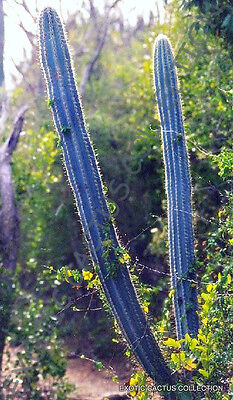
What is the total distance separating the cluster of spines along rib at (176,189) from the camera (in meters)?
4.44

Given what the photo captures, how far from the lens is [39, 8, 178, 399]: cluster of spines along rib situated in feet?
12.8

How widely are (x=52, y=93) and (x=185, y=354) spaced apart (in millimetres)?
1900

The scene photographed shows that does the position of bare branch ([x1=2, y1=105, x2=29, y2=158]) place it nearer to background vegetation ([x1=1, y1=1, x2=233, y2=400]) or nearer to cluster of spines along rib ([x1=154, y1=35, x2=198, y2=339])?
background vegetation ([x1=1, y1=1, x2=233, y2=400])

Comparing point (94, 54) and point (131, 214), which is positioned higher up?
point (94, 54)

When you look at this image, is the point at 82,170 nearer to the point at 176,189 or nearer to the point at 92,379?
the point at 176,189

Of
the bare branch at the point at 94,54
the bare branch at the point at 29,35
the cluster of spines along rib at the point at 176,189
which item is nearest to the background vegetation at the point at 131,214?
the cluster of spines along rib at the point at 176,189

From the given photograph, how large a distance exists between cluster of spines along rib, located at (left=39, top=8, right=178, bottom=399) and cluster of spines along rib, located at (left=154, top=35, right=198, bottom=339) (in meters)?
0.54

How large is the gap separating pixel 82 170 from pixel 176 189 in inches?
35.5

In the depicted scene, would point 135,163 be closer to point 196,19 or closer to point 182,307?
point 196,19

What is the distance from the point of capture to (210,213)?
632 centimetres

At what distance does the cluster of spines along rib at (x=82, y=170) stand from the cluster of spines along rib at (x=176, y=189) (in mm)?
542

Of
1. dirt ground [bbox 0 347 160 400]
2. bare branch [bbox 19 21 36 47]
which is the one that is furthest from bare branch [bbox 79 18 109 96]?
dirt ground [bbox 0 347 160 400]

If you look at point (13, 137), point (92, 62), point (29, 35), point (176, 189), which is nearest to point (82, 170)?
point (176, 189)

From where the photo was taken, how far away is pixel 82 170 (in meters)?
3.91
